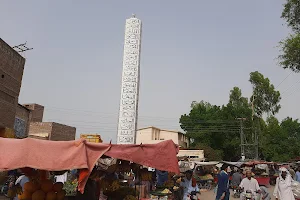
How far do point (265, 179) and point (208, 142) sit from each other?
72.9ft

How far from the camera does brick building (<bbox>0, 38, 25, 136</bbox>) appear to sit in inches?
684

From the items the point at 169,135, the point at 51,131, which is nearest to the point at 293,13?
the point at 51,131

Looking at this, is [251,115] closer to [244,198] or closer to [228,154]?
[228,154]

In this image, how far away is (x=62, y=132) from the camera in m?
34.6

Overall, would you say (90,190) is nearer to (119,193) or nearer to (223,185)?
(119,193)

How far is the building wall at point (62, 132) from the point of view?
109 feet

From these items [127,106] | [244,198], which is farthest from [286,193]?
[127,106]

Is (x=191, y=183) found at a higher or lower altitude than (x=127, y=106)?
lower

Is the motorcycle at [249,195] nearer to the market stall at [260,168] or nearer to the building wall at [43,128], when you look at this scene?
the market stall at [260,168]

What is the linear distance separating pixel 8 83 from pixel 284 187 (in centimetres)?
1593

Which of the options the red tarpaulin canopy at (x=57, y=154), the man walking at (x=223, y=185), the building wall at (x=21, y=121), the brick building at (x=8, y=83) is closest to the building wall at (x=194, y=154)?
the building wall at (x=21, y=121)

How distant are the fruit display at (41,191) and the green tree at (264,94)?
40.6m

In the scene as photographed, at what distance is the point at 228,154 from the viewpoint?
49.0m

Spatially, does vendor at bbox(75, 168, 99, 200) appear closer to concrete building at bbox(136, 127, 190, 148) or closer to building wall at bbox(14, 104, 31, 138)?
building wall at bbox(14, 104, 31, 138)
